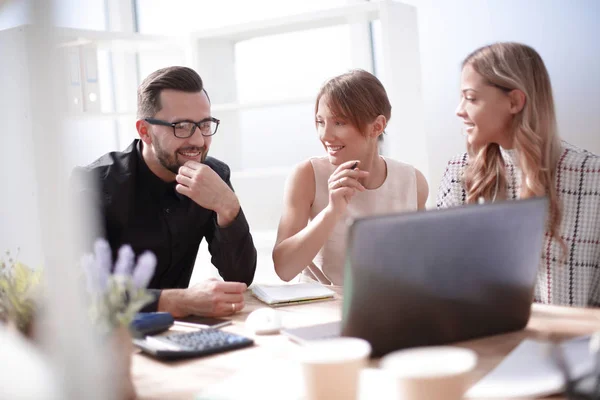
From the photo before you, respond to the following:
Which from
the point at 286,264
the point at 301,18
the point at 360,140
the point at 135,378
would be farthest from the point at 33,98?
the point at 301,18

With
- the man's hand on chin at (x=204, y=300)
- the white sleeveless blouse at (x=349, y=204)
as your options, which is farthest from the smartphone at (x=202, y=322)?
the white sleeveless blouse at (x=349, y=204)

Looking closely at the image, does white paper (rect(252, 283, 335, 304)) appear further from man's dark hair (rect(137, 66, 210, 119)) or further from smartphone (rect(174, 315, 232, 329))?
man's dark hair (rect(137, 66, 210, 119))

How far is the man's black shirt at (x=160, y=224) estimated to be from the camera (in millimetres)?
2062

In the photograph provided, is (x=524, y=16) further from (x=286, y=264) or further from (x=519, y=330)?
(x=519, y=330)

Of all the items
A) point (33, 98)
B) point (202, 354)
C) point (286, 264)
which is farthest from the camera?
point (286, 264)

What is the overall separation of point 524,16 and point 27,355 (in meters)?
2.98

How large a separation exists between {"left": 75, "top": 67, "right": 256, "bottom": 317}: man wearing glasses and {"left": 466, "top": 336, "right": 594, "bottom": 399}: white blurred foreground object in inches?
44.5

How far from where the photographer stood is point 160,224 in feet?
7.10

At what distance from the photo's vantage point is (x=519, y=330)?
126 cm

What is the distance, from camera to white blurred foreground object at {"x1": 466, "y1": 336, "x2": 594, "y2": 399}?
819 millimetres

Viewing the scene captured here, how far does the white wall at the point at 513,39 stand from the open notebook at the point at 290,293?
1.88m

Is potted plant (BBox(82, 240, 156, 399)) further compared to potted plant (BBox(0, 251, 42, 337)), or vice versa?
potted plant (BBox(0, 251, 42, 337))

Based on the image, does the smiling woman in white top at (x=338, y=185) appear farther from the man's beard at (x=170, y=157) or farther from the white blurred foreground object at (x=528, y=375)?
the white blurred foreground object at (x=528, y=375)

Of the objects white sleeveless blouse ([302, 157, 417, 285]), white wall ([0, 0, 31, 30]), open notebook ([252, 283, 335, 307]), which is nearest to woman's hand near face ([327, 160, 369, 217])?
white sleeveless blouse ([302, 157, 417, 285])
